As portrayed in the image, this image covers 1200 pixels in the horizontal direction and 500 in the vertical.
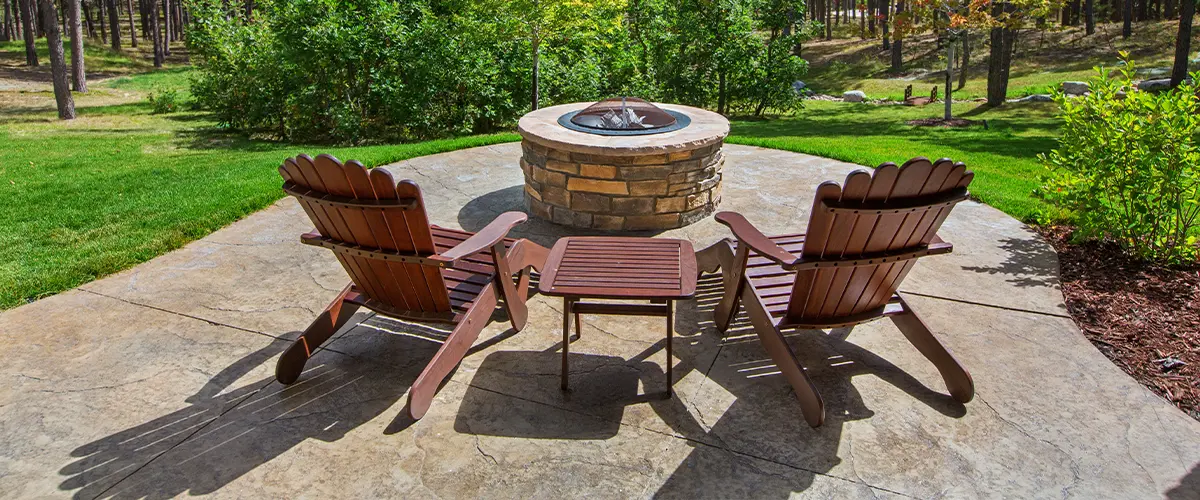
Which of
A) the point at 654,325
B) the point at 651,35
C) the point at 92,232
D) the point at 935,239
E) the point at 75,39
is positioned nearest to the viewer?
the point at 935,239

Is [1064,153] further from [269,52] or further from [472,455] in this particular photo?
[269,52]

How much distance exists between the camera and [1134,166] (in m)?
4.46

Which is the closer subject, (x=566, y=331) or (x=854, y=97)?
(x=566, y=331)

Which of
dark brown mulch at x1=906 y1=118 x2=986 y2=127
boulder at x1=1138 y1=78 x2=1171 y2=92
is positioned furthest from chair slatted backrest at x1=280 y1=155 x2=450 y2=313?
boulder at x1=1138 y1=78 x2=1171 y2=92

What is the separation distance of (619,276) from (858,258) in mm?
1016

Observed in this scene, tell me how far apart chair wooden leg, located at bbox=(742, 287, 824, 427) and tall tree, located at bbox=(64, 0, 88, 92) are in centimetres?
1887

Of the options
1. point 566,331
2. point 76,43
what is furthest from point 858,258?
point 76,43

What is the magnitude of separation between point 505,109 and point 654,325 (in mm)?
7997

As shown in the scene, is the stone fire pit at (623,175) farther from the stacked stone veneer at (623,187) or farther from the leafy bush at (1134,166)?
the leafy bush at (1134,166)

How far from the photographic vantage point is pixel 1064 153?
498 cm

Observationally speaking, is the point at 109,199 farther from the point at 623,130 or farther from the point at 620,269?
the point at 620,269

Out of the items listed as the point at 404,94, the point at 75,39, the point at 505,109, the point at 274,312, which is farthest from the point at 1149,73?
the point at 75,39

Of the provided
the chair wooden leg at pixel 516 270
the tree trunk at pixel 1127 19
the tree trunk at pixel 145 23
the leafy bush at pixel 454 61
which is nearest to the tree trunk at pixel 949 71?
the leafy bush at pixel 454 61

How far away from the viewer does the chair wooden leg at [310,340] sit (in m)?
3.29
